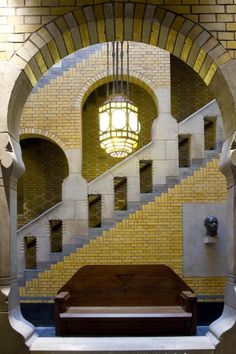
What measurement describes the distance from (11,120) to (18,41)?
767 mm

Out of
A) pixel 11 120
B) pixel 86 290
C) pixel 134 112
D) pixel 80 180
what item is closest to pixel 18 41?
pixel 11 120

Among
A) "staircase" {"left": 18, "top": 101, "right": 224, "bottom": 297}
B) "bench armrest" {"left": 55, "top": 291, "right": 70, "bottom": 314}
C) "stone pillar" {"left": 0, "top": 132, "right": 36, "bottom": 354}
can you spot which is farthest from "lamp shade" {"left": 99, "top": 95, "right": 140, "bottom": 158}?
"stone pillar" {"left": 0, "top": 132, "right": 36, "bottom": 354}

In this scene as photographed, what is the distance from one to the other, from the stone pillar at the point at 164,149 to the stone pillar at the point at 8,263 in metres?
5.95

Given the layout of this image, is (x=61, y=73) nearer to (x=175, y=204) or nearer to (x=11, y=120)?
(x=175, y=204)

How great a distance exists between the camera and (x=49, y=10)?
168 inches

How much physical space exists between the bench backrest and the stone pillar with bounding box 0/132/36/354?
4.28 metres

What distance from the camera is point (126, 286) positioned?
8484mm

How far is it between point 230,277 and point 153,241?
19.1 ft

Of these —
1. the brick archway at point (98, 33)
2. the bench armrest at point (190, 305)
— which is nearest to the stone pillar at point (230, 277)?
the brick archway at point (98, 33)

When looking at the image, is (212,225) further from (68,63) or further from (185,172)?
(68,63)

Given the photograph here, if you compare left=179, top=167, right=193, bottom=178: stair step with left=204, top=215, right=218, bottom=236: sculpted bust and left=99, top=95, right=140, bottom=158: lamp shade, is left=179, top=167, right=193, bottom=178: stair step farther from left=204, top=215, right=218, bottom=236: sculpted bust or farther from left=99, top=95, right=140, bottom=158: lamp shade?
left=99, top=95, right=140, bottom=158: lamp shade

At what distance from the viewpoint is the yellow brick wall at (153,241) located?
991 centimetres

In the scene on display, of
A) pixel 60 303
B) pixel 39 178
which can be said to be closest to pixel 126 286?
pixel 60 303

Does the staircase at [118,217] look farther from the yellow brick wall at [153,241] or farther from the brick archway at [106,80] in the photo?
the brick archway at [106,80]
